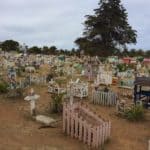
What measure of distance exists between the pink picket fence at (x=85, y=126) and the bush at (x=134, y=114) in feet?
7.57

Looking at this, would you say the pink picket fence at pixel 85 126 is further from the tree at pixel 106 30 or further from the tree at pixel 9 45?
the tree at pixel 9 45

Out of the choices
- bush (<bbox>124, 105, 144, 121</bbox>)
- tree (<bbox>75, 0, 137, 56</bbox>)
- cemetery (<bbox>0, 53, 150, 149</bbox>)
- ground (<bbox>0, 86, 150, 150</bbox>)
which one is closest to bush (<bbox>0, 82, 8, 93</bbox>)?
cemetery (<bbox>0, 53, 150, 149</bbox>)

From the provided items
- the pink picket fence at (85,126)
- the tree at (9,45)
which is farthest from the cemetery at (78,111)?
the tree at (9,45)

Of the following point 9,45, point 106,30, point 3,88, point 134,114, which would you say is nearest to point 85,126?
point 134,114

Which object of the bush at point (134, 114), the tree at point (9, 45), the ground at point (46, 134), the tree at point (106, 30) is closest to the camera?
the ground at point (46, 134)

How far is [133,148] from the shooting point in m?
9.56

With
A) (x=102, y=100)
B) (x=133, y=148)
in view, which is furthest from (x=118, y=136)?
(x=102, y=100)

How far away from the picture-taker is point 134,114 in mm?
12391

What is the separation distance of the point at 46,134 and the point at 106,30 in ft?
119

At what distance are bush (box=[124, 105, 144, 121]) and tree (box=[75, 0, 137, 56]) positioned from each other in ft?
109

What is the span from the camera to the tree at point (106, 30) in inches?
1797

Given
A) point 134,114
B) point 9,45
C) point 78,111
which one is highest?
point 9,45

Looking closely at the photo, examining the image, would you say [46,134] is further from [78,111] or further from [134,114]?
[134,114]

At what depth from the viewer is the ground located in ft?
30.6
